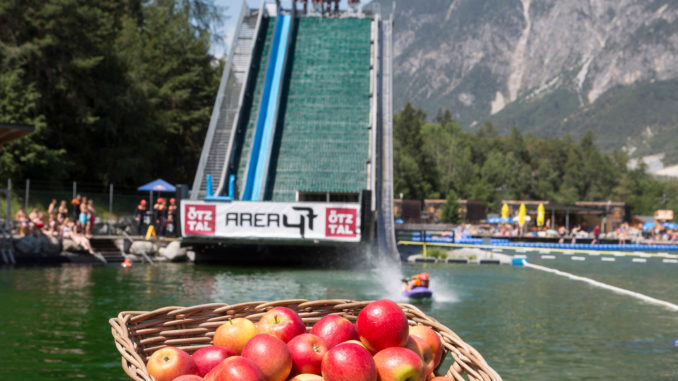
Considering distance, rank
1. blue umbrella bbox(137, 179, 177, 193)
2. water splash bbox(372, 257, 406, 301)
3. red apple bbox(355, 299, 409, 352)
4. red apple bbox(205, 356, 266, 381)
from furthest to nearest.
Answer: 1. blue umbrella bbox(137, 179, 177, 193)
2. water splash bbox(372, 257, 406, 301)
3. red apple bbox(355, 299, 409, 352)
4. red apple bbox(205, 356, 266, 381)

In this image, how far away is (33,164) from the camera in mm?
37812

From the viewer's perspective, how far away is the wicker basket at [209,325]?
395 centimetres

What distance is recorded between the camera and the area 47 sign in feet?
86.4

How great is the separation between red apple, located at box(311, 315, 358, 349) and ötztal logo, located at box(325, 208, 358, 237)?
22196 millimetres

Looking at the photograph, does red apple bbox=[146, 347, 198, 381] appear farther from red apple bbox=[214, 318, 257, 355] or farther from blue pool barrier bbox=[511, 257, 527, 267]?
blue pool barrier bbox=[511, 257, 527, 267]

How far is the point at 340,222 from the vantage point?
26391 millimetres

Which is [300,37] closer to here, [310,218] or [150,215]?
[150,215]

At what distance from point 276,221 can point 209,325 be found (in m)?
22.1

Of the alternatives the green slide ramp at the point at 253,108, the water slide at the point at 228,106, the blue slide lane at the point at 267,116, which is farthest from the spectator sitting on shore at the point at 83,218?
the blue slide lane at the point at 267,116

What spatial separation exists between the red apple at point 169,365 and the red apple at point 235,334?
0.37m

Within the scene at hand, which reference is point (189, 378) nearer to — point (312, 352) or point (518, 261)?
point (312, 352)

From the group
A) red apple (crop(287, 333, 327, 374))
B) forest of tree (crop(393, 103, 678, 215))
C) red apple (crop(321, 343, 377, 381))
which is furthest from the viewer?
forest of tree (crop(393, 103, 678, 215))

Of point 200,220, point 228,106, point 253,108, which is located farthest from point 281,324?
point 253,108

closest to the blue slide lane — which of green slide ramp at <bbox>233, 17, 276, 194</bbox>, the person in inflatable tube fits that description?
green slide ramp at <bbox>233, 17, 276, 194</bbox>
